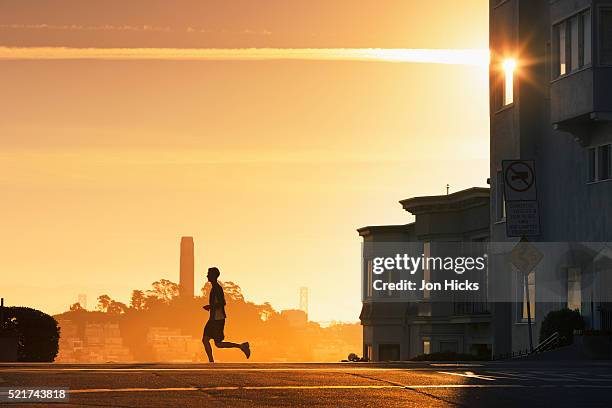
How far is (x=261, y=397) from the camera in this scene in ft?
53.9

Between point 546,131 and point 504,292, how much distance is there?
6.29m

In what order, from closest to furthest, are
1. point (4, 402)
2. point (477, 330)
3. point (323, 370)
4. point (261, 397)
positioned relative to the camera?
point (4, 402) < point (261, 397) < point (323, 370) < point (477, 330)

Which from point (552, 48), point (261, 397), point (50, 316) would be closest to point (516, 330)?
point (552, 48)

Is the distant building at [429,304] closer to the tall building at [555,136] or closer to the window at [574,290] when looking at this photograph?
the tall building at [555,136]

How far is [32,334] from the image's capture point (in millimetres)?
41250

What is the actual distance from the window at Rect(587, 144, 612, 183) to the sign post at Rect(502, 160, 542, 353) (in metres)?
2.57

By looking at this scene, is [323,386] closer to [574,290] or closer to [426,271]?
[574,290]

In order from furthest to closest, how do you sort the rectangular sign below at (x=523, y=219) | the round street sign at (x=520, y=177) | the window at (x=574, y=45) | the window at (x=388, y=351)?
the window at (x=388, y=351)
the window at (x=574, y=45)
the round street sign at (x=520, y=177)
the rectangular sign below at (x=523, y=219)

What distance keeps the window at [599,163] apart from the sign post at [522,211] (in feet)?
8.42

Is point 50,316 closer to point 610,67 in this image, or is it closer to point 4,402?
point 610,67

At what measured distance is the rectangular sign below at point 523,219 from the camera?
37531 mm

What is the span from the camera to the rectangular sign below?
123 feet

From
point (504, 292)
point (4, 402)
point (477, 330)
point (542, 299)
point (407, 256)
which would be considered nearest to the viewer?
point (4, 402)

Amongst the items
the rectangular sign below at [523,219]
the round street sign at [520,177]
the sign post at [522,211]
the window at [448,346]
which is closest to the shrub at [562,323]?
the sign post at [522,211]
